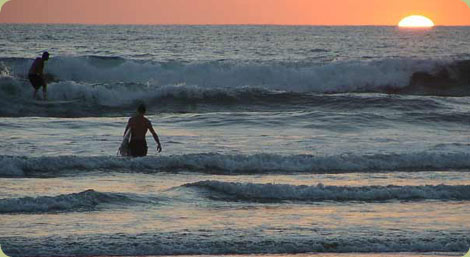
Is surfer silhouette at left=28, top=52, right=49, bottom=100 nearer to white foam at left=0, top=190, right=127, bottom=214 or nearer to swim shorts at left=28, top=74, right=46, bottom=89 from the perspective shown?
swim shorts at left=28, top=74, right=46, bottom=89

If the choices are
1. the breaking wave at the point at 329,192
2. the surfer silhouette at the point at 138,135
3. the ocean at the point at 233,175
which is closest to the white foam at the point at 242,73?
the ocean at the point at 233,175

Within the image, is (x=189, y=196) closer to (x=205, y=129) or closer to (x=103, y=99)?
(x=205, y=129)

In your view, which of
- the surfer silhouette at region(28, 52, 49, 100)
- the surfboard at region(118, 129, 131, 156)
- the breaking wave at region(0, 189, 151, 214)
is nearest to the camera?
the breaking wave at region(0, 189, 151, 214)

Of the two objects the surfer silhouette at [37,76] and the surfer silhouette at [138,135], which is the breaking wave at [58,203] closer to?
the surfer silhouette at [138,135]

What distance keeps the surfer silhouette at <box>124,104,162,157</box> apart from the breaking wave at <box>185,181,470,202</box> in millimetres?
2718

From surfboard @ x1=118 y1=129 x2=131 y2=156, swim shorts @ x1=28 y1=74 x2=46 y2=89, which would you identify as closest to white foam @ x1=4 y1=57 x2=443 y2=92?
swim shorts @ x1=28 y1=74 x2=46 y2=89

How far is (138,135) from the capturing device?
14602 millimetres

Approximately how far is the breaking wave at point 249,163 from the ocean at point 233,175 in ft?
0.09

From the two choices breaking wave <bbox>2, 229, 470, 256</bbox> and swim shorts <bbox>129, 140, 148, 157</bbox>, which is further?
swim shorts <bbox>129, 140, 148, 157</bbox>

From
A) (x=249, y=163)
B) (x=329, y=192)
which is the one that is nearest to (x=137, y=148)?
(x=249, y=163)

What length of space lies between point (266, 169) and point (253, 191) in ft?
7.22

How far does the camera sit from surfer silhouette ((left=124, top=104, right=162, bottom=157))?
14405 millimetres

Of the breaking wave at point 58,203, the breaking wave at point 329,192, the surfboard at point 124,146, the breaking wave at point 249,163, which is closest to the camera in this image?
the breaking wave at point 58,203

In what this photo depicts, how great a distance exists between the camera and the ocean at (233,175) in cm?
905
